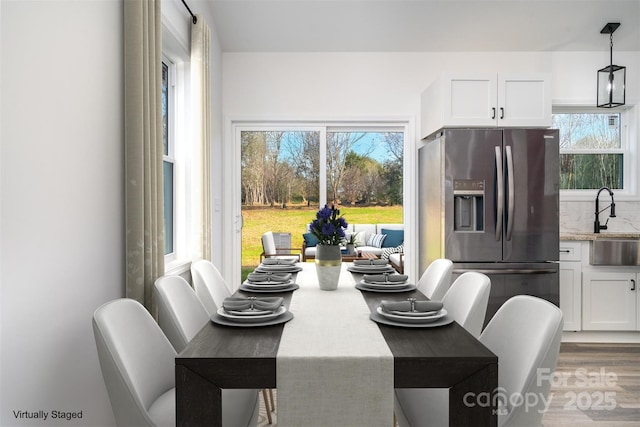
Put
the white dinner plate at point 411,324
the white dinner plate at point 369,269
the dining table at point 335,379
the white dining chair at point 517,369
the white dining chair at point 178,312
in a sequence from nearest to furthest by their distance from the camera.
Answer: the dining table at point 335,379 < the white dining chair at point 517,369 < the white dinner plate at point 411,324 < the white dining chair at point 178,312 < the white dinner plate at point 369,269

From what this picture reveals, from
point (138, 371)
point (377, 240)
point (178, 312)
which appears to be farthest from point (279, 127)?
point (138, 371)

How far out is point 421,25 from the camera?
4223mm

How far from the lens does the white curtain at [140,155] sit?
2.15 m

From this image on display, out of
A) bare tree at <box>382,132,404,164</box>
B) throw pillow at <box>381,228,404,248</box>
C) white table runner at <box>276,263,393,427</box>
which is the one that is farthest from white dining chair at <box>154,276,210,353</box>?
bare tree at <box>382,132,404,164</box>

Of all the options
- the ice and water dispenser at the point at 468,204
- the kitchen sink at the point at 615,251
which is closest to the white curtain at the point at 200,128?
the ice and water dispenser at the point at 468,204

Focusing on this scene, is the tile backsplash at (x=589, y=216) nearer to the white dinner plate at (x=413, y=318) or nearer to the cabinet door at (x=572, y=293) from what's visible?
the cabinet door at (x=572, y=293)

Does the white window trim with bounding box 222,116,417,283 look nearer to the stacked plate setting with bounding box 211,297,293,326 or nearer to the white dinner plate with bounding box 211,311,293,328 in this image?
the stacked plate setting with bounding box 211,297,293,326

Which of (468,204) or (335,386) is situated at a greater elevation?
(468,204)

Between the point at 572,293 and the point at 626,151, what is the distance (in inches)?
60.2

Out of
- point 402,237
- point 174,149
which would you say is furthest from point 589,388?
point 174,149

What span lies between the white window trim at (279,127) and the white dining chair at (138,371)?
2811mm

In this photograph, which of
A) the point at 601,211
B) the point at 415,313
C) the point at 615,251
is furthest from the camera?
the point at 601,211

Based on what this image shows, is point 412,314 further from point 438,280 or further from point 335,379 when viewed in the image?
point 438,280

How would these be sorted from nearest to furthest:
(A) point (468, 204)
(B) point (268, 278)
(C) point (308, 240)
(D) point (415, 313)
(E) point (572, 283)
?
(D) point (415, 313) < (B) point (268, 278) < (A) point (468, 204) < (E) point (572, 283) < (C) point (308, 240)
